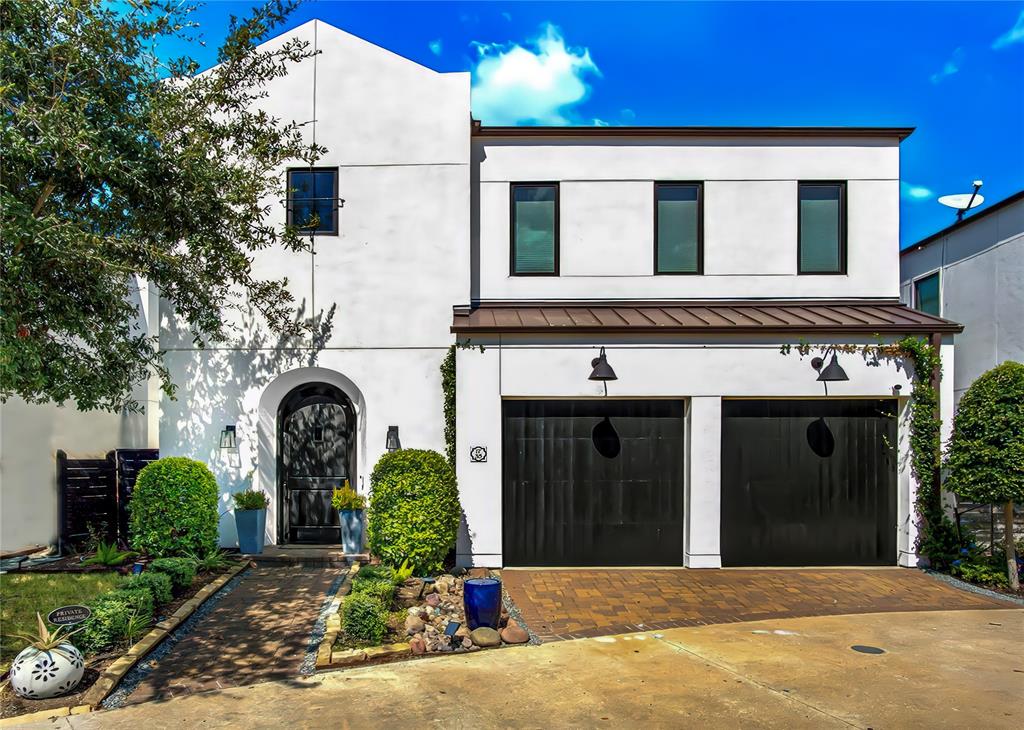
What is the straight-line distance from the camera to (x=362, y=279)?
1027 centimetres

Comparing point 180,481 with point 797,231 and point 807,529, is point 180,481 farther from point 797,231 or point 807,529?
point 797,231

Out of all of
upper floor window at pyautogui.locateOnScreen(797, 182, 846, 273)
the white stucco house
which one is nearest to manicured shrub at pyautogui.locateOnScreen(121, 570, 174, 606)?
the white stucco house

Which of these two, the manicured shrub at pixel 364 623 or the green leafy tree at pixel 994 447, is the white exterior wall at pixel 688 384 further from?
the manicured shrub at pixel 364 623

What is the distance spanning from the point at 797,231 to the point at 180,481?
10452mm

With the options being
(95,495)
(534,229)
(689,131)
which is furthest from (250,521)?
(689,131)

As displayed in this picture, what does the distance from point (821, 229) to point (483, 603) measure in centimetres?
859

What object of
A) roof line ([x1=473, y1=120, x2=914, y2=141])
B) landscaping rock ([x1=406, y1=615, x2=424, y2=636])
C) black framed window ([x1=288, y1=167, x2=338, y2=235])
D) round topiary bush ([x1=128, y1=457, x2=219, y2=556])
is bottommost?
landscaping rock ([x1=406, y1=615, x2=424, y2=636])

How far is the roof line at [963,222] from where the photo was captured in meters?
12.0

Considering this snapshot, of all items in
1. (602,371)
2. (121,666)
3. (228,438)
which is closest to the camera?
(121,666)

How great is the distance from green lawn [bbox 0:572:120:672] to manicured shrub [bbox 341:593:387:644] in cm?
317

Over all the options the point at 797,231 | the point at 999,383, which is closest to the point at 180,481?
the point at 797,231

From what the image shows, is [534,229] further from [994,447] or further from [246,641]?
[246,641]

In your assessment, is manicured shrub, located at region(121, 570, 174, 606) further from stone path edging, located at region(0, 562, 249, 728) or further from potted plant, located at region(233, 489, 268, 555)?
potted plant, located at region(233, 489, 268, 555)

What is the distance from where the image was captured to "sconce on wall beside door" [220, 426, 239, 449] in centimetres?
997
